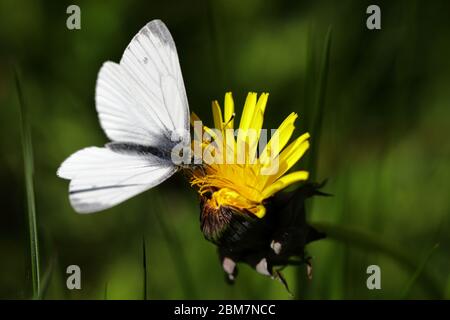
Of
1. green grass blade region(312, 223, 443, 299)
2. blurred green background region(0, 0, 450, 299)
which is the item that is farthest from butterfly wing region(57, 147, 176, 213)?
blurred green background region(0, 0, 450, 299)

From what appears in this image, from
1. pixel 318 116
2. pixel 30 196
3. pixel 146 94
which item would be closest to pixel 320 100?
pixel 318 116

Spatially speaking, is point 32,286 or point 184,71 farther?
point 184,71

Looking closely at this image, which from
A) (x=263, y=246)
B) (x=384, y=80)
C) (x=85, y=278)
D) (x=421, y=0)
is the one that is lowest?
(x=85, y=278)

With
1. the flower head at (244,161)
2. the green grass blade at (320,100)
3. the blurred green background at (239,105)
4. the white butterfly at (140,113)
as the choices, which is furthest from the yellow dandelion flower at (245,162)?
the blurred green background at (239,105)

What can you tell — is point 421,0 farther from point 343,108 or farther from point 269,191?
point 269,191

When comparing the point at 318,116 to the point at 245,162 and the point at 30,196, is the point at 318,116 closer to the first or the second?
the point at 245,162

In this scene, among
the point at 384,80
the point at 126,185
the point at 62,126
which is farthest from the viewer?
the point at 384,80

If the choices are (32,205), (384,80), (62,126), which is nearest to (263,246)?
(32,205)
